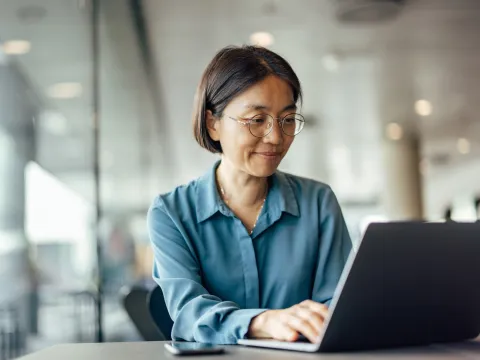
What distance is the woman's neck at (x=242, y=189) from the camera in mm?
1605

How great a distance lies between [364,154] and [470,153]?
2061mm

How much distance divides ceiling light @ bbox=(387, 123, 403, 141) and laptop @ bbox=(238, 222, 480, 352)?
10.5m

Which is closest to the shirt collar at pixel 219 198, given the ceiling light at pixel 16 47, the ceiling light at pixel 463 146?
the ceiling light at pixel 16 47

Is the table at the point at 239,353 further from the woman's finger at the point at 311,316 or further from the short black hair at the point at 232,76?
the short black hair at the point at 232,76

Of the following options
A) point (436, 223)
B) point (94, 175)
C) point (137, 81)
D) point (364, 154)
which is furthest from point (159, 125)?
point (436, 223)

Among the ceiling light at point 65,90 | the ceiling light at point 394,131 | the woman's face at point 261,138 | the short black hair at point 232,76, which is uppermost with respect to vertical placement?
the ceiling light at point 65,90

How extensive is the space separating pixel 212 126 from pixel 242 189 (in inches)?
6.4

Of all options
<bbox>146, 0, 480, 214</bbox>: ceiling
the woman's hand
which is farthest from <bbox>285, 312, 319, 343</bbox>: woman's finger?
<bbox>146, 0, 480, 214</bbox>: ceiling

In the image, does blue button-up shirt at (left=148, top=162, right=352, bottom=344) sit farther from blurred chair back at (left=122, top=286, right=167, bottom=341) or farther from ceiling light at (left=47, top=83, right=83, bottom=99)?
ceiling light at (left=47, top=83, right=83, bottom=99)

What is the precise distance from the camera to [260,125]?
1.49m

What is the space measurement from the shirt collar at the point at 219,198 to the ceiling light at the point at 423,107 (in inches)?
334

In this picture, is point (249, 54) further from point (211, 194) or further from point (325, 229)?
point (325, 229)

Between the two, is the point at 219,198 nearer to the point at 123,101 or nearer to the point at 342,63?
the point at 123,101

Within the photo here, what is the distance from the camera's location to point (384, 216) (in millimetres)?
14117
